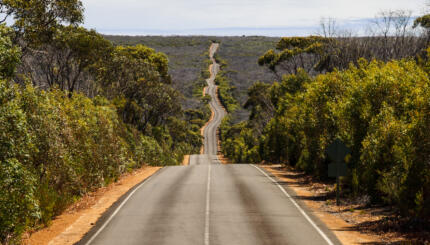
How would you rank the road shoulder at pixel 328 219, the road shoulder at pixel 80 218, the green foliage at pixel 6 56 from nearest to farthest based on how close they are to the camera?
the green foliage at pixel 6 56 → the road shoulder at pixel 328 219 → the road shoulder at pixel 80 218

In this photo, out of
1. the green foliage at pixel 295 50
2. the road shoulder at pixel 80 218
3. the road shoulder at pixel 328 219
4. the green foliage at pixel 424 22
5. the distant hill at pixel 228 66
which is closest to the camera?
the road shoulder at pixel 328 219

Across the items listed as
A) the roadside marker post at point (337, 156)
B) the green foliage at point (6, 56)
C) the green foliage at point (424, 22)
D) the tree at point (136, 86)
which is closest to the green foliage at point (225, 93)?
the tree at point (136, 86)

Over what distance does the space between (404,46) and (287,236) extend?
37.8m

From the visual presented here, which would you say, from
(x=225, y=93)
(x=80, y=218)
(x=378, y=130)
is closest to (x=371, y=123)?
(x=378, y=130)

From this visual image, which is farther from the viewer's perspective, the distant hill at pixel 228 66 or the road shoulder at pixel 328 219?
the distant hill at pixel 228 66

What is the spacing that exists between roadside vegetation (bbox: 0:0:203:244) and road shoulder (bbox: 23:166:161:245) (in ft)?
1.61

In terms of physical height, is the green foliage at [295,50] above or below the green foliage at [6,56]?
above

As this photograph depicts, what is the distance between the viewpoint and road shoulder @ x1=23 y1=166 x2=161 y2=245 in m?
19.3

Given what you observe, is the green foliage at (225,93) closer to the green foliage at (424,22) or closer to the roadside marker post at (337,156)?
the green foliage at (424,22)

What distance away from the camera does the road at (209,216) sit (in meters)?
17.9

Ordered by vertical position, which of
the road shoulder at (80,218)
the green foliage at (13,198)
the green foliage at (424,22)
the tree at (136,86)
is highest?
the green foliage at (424,22)

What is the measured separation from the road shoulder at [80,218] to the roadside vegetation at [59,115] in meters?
0.49

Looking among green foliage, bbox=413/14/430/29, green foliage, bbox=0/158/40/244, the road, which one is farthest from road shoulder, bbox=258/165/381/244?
green foliage, bbox=413/14/430/29

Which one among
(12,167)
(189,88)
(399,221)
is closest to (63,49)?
(12,167)
